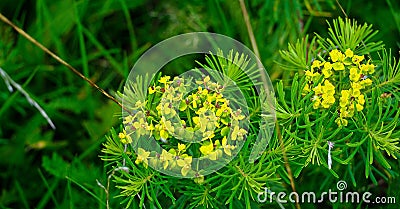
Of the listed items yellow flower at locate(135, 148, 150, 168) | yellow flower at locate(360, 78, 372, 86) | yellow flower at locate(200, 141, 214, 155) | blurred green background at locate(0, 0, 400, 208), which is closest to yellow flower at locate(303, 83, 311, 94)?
yellow flower at locate(360, 78, 372, 86)

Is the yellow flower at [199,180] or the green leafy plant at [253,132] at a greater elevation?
the green leafy plant at [253,132]

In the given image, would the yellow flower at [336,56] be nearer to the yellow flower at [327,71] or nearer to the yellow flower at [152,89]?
the yellow flower at [327,71]

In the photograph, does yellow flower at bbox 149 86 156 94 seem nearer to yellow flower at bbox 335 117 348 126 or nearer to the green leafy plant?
the green leafy plant

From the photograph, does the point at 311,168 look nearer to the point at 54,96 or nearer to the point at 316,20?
the point at 316,20

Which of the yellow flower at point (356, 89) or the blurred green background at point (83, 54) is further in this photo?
the blurred green background at point (83, 54)

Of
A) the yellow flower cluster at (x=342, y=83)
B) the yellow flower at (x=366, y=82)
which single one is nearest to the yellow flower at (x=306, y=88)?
the yellow flower cluster at (x=342, y=83)

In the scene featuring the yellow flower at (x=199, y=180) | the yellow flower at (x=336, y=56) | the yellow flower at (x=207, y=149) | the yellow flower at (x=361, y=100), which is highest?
the yellow flower at (x=336, y=56)
